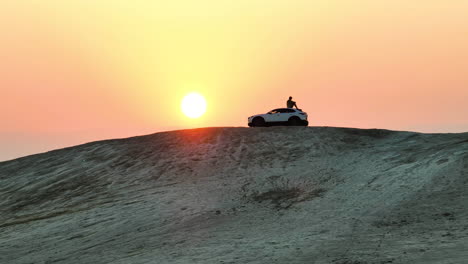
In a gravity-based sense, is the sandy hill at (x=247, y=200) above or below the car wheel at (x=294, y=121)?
below

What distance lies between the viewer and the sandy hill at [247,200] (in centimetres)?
1570

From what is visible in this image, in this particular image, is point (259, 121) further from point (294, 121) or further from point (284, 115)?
point (294, 121)

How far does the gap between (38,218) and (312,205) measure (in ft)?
41.7

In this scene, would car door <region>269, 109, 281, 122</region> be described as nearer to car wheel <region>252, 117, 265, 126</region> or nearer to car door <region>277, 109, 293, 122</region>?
car door <region>277, 109, 293, 122</region>

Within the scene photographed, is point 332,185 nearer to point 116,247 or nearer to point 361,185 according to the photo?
point 361,185

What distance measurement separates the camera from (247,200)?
886 inches

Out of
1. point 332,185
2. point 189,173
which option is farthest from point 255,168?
point 332,185

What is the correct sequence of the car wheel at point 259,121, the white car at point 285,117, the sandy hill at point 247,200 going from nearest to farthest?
1. the sandy hill at point 247,200
2. the white car at point 285,117
3. the car wheel at point 259,121

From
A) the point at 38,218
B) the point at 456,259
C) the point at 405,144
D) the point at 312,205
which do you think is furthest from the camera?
the point at 405,144

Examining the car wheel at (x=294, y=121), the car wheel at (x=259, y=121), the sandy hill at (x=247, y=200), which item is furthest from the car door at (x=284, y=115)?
the sandy hill at (x=247, y=200)

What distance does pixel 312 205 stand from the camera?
2095cm

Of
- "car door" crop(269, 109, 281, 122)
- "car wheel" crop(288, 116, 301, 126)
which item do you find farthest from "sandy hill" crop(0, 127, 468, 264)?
"car wheel" crop(288, 116, 301, 126)

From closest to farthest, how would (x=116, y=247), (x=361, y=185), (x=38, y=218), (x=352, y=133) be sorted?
(x=116, y=247) < (x=361, y=185) < (x=38, y=218) < (x=352, y=133)

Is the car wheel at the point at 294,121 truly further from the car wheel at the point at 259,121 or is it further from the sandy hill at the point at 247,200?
the sandy hill at the point at 247,200
